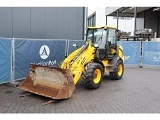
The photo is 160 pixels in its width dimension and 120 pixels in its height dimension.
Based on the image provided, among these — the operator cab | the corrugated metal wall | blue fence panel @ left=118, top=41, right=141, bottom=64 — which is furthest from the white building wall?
the operator cab

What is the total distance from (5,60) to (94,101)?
352cm

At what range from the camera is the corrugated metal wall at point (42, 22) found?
9461mm

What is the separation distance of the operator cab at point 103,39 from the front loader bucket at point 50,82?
111 inches

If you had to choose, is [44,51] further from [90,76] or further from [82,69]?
[90,76]

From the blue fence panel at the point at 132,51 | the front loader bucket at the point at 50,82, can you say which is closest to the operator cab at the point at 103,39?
the front loader bucket at the point at 50,82

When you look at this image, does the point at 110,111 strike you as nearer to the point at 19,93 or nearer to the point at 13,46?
the point at 19,93

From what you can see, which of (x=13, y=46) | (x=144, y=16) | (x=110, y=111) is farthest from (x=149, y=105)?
(x=144, y=16)

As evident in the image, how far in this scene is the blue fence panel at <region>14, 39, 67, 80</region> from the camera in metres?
7.98

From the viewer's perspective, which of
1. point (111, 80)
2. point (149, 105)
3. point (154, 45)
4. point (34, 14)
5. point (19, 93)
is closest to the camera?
point (149, 105)

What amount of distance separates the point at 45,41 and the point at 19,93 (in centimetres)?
302

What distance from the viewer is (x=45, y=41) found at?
9172 mm

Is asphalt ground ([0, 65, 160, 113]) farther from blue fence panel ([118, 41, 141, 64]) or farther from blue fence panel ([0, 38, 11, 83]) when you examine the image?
blue fence panel ([118, 41, 141, 64])

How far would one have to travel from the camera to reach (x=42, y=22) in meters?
10.9

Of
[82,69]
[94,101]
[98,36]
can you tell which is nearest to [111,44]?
[98,36]
